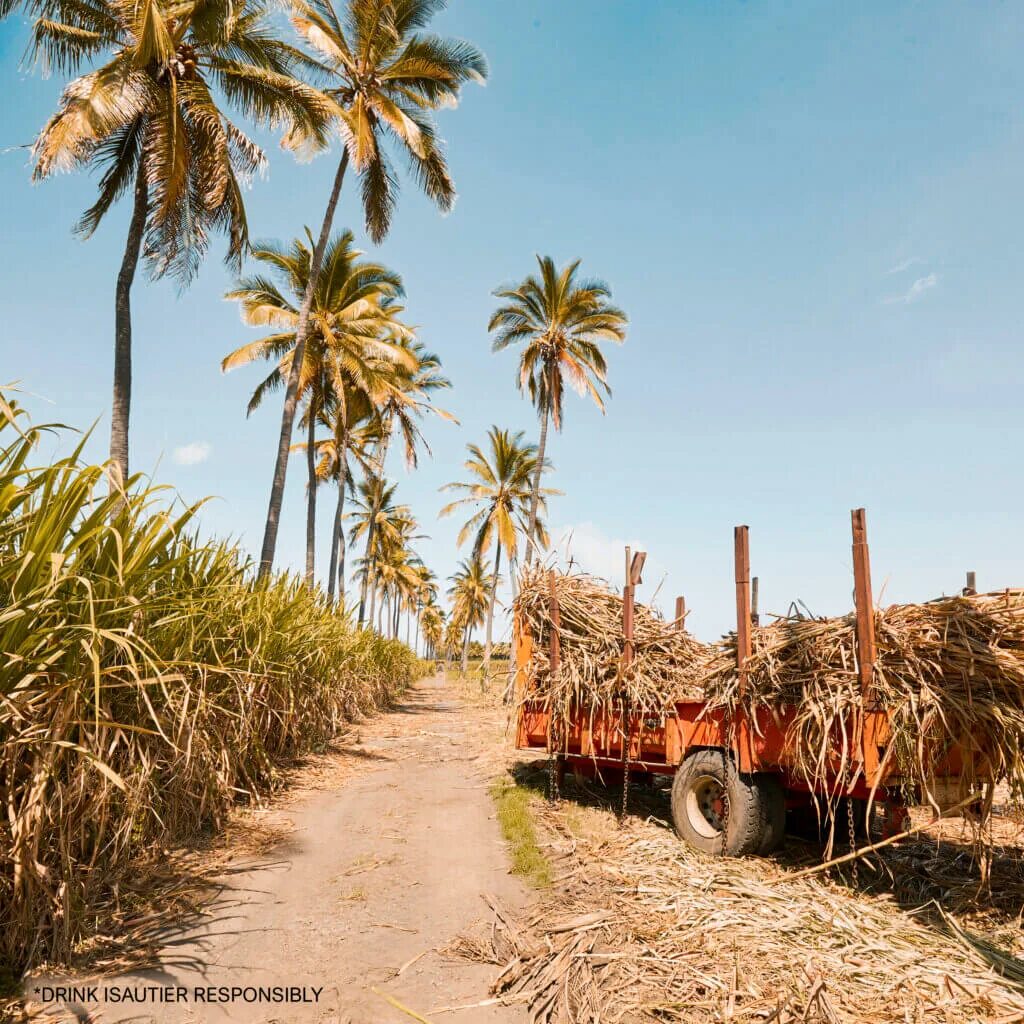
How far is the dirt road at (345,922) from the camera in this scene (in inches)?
121

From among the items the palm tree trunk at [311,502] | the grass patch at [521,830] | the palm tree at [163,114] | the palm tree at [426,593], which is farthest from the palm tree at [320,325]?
the palm tree at [426,593]

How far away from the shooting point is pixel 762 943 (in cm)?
359

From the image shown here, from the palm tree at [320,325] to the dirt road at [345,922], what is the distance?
47.4 feet

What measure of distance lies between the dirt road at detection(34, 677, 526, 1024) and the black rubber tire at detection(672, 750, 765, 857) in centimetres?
154

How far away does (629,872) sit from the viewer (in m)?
4.83

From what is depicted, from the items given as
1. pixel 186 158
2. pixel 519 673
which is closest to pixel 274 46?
pixel 186 158

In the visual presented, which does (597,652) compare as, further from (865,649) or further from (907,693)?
(907,693)

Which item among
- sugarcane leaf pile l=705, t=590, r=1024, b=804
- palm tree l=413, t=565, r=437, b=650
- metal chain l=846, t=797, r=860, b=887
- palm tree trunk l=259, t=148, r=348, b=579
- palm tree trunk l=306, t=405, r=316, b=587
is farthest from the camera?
palm tree l=413, t=565, r=437, b=650

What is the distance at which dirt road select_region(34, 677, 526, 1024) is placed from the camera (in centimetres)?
309

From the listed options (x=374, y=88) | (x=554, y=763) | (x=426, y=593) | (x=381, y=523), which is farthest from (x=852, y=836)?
(x=426, y=593)

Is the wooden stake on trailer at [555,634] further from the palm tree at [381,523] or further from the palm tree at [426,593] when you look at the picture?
the palm tree at [426,593]

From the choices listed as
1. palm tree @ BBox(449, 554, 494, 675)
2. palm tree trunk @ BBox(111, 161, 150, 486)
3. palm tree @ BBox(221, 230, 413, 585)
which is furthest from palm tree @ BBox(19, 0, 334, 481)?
palm tree @ BBox(449, 554, 494, 675)

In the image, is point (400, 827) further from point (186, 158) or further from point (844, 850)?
point (186, 158)

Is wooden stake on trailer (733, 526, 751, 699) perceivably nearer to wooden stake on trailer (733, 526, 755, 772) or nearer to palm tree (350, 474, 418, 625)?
wooden stake on trailer (733, 526, 755, 772)
